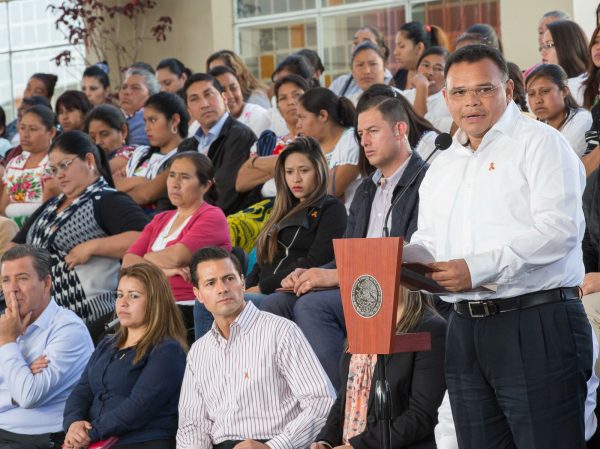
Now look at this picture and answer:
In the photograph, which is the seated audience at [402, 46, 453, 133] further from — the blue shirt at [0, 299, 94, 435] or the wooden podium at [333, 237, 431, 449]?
the wooden podium at [333, 237, 431, 449]

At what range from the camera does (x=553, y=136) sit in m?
2.53

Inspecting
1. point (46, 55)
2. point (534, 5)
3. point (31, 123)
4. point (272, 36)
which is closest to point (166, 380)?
point (31, 123)

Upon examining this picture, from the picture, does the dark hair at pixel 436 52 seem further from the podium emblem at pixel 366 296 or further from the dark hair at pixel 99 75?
the podium emblem at pixel 366 296

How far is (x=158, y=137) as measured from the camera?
604 centimetres

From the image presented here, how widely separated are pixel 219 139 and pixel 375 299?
135 inches

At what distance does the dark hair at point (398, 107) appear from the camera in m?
4.16

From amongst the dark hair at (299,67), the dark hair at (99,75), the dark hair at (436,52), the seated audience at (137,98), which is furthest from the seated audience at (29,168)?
the dark hair at (436,52)

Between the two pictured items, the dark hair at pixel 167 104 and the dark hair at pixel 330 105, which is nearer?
the dark hair at pixel 330 105

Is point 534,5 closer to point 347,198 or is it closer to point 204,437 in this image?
point 347,198

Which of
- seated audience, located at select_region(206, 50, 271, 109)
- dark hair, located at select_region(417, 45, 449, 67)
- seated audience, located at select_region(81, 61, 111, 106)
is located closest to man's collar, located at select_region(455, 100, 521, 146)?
dark hair, located at select_region(417, 45, 449, 67)

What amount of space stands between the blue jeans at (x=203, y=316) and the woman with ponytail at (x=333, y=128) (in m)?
0.75

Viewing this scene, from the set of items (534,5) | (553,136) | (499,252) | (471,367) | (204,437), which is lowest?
(204,437)

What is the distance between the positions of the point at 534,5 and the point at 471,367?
5.00m

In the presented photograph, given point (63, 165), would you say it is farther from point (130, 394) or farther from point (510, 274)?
point (510, 274)
